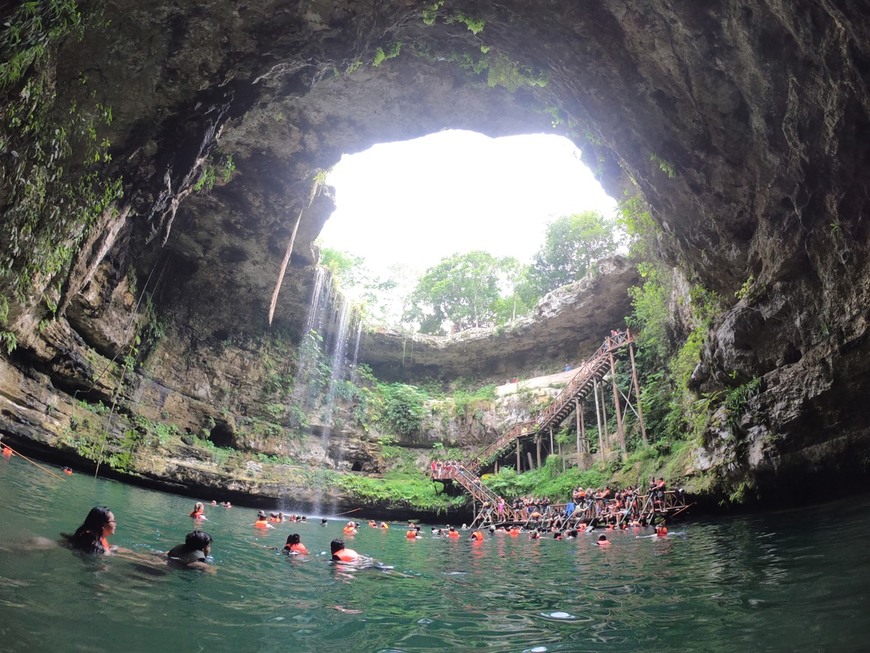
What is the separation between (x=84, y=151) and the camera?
8.06 meters

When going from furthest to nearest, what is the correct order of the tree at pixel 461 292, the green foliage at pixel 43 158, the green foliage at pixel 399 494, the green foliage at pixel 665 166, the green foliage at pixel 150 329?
1. the tree at pixel 461 292
2. the green foliage at pixel 399 494
3. the green foliage at pixel 150 329
4. the green foliage at pixel 665 166
5. the green foliage at pixel 43 158

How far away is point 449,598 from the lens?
493cm

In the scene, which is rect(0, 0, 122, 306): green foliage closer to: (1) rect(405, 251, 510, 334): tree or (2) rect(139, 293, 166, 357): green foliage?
(2) rect(139, 293, 166, 357): green foliage

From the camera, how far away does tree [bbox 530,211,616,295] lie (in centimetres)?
3112

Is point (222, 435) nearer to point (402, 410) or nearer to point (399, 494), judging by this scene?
point (399, 494)

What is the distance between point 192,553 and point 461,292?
32038 millimetres

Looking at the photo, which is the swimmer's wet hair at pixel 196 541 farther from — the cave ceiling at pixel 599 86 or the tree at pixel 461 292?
the tree at pixel 461 292

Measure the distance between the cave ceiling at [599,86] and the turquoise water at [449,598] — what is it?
5.03m

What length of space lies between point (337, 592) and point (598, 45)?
998 cm

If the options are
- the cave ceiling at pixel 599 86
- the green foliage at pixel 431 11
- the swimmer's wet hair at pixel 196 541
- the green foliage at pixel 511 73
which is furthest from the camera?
the green foliage at pixel 511 73

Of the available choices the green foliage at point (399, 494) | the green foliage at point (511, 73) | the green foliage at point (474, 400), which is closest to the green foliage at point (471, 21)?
the green foliage at point (511, 73)

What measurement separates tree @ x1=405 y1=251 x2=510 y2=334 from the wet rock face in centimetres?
2151

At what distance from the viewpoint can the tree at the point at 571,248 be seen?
31.1 meters

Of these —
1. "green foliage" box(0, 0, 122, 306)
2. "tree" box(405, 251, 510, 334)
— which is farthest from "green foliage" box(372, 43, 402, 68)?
"tree" box(405, 251, 510, 334)
